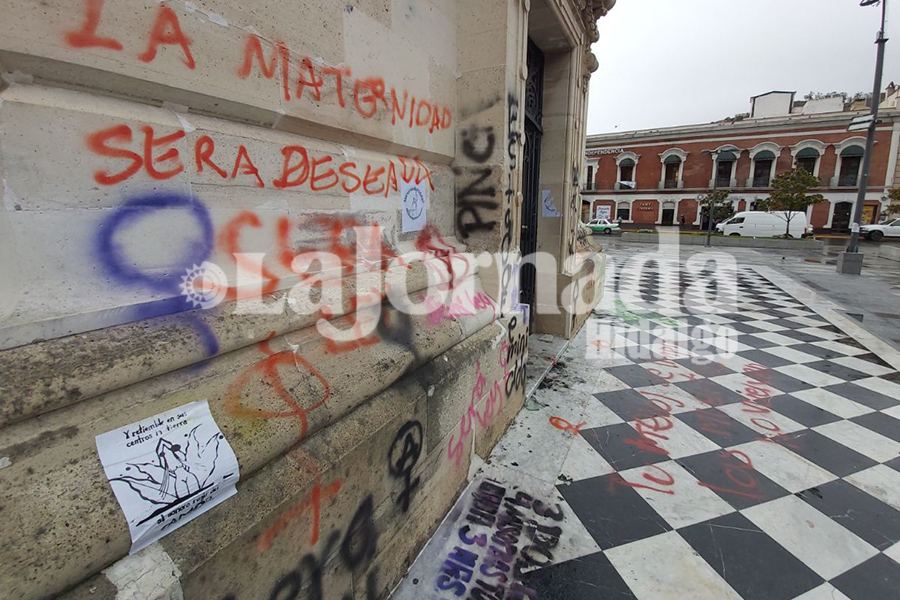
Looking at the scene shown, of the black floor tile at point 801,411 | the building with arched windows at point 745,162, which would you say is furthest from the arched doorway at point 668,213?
the black floor tile at point 801,411

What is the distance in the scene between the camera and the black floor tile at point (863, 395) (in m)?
3.64

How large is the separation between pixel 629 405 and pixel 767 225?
28632 mm

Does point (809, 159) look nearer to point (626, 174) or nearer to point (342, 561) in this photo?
point (626, 174)

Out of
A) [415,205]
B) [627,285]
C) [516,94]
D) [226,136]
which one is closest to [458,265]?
[415,205]

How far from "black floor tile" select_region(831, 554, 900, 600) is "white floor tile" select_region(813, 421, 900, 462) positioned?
1.20m

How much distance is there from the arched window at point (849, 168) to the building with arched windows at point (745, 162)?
0.06 m

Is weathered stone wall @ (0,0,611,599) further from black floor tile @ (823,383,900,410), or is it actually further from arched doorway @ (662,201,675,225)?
arched doorway @ (662,201,675,225)

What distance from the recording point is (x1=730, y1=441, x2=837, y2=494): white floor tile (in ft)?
8.65

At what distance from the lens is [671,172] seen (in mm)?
34875

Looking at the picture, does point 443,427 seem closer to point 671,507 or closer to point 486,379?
point 486,379

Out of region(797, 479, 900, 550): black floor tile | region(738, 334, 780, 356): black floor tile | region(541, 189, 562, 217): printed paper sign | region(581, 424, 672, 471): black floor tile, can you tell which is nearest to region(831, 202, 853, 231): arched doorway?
region(738, 334, 780, 356): black floor tile

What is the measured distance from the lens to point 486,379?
2680 millimetres

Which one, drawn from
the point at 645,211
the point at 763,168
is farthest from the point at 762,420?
the point at 763,168

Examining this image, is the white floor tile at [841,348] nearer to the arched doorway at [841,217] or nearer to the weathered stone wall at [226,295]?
the weathered stone wall at [226,295]
